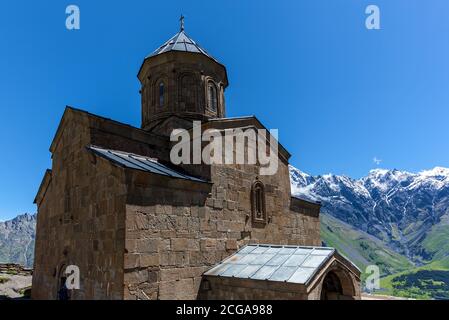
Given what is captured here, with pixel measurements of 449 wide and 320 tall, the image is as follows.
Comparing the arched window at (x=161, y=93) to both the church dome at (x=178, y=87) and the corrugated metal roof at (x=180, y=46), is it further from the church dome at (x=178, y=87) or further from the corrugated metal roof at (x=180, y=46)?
the corrugated metal roof at (x=180, y=46)

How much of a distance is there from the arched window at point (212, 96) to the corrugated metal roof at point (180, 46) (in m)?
1.20

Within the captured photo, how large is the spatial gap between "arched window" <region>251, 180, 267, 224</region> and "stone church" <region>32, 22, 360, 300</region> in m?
0.04

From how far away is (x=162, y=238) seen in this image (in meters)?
6.77

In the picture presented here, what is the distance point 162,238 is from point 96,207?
1727 mm

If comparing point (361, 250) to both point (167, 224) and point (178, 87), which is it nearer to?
point (178, 87)

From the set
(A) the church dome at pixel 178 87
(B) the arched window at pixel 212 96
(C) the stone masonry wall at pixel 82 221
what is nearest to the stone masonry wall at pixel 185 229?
(C) the stone masonry wall at pixel 82 221

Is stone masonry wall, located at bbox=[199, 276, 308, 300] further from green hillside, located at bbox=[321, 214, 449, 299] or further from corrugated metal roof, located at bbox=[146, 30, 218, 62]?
green hillside, located at bbox=[321, 214, 449, 299]

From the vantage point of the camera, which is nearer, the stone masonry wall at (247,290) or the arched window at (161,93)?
the stone masonry wall at (247,290)

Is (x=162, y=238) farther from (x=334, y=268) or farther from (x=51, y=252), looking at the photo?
(x=51, y=252)

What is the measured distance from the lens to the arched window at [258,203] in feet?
31.5

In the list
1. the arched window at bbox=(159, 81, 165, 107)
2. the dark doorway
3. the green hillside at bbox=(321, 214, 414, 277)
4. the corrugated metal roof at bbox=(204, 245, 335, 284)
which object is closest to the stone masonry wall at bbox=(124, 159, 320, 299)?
the corrugated metal roof at bbox=(204, 245, 335, 284)

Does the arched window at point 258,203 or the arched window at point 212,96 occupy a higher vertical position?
the arched window at point 212,96

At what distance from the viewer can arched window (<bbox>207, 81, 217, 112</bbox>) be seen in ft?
41.2
